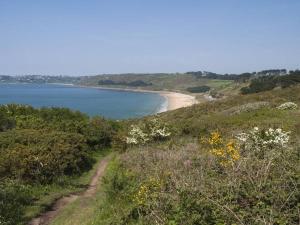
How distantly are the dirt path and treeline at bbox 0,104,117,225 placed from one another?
601 millimetres

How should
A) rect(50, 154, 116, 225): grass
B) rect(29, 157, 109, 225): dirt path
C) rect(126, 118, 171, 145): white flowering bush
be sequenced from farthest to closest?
rect(126, 118, 171, 145): white flowering bush < rect(29, 157, 109, 225): dirt path < rect(50, 154, 116, 225): grass

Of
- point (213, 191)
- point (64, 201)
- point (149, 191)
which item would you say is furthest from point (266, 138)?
point (213, 191)

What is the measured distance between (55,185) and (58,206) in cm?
270

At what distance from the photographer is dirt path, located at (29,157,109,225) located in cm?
1428

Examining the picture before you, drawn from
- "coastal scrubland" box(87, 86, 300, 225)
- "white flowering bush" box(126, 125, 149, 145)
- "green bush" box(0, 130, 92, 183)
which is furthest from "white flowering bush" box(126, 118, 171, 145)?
"coastal scrubland" box(87, 86, 300, 225)

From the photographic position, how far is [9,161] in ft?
61.2

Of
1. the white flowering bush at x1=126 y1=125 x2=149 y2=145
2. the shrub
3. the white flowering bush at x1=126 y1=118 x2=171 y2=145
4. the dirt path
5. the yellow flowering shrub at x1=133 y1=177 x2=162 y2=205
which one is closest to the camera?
the yellow flowering shrub at x1=133 y1=177 x2=162 y2=205

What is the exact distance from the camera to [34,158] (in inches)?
753

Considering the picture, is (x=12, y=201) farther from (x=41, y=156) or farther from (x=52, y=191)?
(x=41, y=156)

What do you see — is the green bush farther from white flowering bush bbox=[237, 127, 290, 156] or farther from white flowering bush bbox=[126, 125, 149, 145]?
white flowering bush bbox=[237, 127, 290, 156]

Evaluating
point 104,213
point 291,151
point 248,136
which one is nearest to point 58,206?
point 104,213

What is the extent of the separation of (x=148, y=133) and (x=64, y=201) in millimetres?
9278

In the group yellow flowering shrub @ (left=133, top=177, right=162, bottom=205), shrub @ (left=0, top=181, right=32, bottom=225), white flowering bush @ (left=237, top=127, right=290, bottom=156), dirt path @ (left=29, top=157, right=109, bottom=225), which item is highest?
white flowering bush @ (left=237, top=127, right=290, bottom=156)

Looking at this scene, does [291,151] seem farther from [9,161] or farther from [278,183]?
[9,161]
